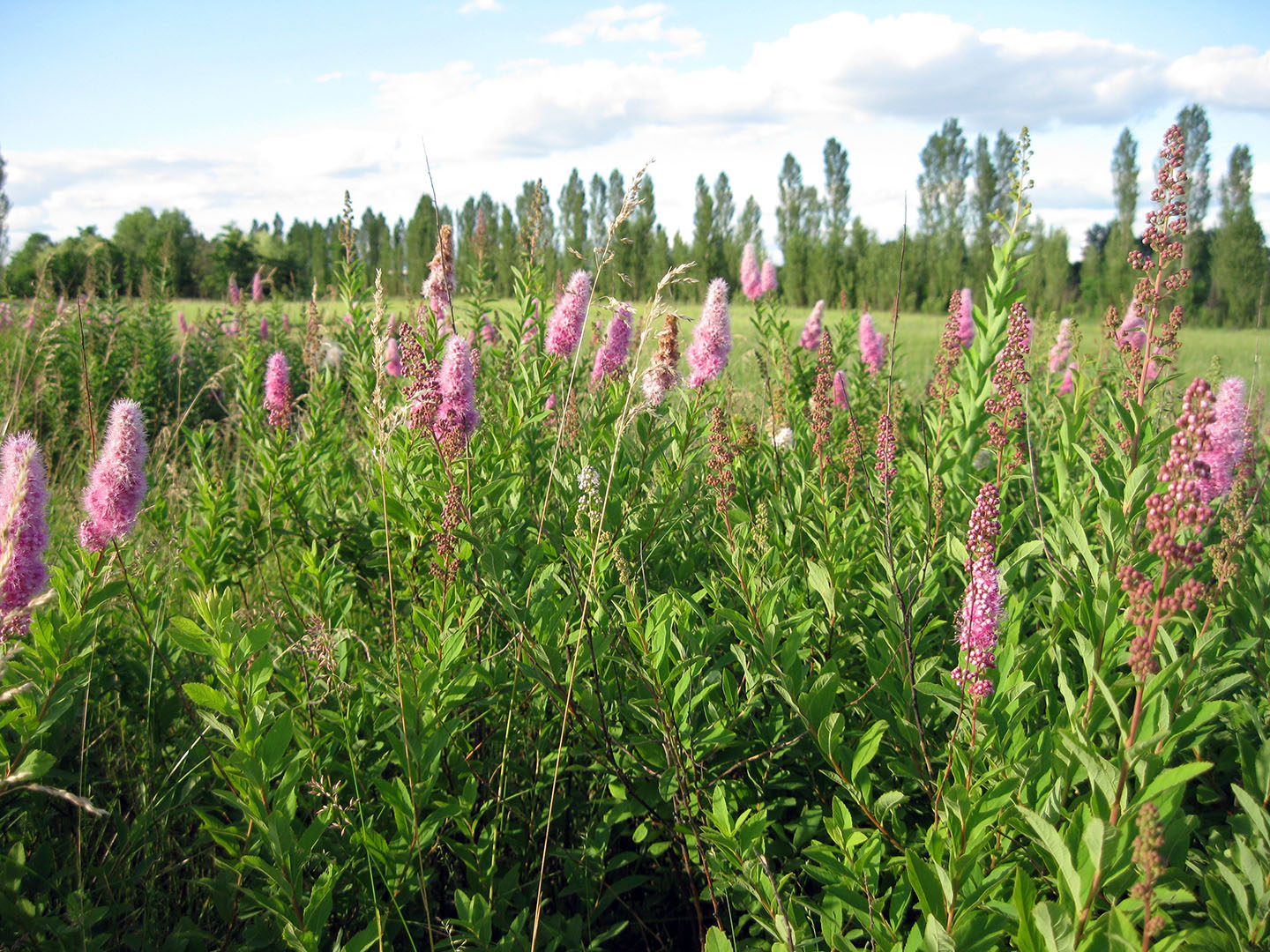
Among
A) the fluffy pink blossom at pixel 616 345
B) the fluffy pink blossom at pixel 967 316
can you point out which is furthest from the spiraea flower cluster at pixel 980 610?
the fluffy pink blossom at pixel 967 316

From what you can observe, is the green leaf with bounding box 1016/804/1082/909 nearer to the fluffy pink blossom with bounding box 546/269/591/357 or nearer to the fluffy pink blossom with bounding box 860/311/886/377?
the fluffy pink blossom with bounding box 546/269/591/357

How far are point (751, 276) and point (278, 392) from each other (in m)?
4.43

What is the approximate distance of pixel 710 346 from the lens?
3.45 m

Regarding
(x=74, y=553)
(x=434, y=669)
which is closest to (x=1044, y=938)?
(x=434, y=669)

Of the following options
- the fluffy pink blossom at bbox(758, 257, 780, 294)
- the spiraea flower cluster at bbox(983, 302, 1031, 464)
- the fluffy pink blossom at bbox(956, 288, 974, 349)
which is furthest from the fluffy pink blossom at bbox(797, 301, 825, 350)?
the spiraea flower cluster at bbox(983, 302, 1031, 464)

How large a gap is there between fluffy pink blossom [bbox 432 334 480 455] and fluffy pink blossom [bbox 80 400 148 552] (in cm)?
80

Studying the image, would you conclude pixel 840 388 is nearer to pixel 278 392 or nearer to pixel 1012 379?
pixel 1012 379

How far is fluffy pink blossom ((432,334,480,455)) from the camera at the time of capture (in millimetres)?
2146

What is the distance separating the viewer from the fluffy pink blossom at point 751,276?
252 inches

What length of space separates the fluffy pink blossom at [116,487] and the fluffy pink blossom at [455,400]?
797mm

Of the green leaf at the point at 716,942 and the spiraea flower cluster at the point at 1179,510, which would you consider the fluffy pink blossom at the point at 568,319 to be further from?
the spiraea flower cluster at the point at 1179,510

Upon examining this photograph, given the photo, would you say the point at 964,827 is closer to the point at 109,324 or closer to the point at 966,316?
the point at 966,316

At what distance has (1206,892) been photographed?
4.61 ft

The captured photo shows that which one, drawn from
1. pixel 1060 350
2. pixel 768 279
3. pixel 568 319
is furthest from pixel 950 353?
pixel 1060 350
